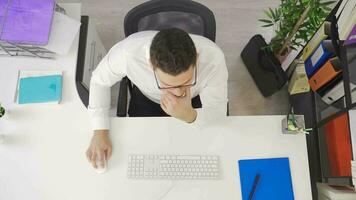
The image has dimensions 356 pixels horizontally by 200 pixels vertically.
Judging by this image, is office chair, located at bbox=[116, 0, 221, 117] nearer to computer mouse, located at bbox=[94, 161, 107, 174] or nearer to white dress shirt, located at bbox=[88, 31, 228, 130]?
white dress shirt, located at bbox=[88, 31, 228, 130]

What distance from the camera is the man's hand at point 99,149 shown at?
4.37ft

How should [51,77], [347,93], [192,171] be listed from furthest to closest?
1. [51,77]
2. [192,171]
3. [347,93]

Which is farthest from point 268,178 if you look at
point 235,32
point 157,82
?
point 235,32

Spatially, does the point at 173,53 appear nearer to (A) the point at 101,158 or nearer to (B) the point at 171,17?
(B) the point at 171,17

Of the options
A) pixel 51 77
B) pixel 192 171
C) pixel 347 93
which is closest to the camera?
pixel 347 93

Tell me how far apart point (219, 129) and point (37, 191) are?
0.84 meters

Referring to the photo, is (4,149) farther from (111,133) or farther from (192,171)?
(192,171)

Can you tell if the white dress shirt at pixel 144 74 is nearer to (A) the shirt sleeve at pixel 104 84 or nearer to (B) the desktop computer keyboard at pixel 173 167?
(A) the shirt sleeve at pixel 104 84

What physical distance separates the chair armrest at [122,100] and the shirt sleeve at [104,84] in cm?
8

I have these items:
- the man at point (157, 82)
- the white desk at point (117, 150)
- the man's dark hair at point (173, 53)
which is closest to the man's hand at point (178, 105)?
the man at point (157, 82)

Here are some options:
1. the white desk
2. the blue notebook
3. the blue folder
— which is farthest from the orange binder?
the blue notebook

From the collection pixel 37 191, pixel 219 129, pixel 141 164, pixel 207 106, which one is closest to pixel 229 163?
pixel 219 129

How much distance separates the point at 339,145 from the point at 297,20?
2.35ft

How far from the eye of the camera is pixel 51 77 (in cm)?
150
